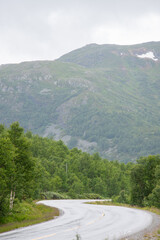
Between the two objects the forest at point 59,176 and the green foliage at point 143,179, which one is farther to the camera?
the green foliage at point 143,179

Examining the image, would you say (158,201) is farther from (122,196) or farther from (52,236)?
(122,196)

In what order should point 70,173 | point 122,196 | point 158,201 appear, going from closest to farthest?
point 158,201 → point 122,196 → point 70,173

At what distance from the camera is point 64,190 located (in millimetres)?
98438

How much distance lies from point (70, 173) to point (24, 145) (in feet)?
232

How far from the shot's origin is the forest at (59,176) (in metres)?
30.3

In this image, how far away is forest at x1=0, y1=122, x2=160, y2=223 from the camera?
99.4 feet

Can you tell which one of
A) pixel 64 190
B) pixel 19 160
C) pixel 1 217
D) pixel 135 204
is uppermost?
pixel 19 160

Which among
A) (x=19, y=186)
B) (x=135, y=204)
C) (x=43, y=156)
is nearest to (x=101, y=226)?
(x=19, y=186)

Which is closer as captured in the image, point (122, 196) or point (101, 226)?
point (101, 226)

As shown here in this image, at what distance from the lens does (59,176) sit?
99312 mm

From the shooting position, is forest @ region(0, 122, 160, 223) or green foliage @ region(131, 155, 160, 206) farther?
green foliage @ region(131, 155, 160, 206)

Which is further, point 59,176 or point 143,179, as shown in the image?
point 59,176

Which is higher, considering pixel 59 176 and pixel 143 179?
pixel 143 179

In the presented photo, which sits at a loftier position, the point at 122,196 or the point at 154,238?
the point at 154,238
